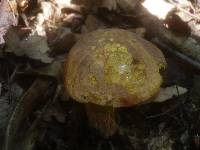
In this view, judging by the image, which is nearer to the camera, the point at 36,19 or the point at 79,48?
the point at 79,48

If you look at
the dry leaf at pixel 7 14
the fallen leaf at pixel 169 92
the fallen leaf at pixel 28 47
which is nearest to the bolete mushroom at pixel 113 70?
the fallen leaf at pixel 169 92

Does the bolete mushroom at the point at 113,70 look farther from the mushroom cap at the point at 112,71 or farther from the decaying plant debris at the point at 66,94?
the decaying plant debris at the point at 66,94

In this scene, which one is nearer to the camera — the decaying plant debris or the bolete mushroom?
the bolete mushroom

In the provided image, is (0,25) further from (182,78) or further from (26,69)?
(182,78)

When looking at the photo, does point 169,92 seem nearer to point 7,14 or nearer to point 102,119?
point 102,119

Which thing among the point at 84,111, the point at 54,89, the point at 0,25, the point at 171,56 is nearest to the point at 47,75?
the point at 54,89

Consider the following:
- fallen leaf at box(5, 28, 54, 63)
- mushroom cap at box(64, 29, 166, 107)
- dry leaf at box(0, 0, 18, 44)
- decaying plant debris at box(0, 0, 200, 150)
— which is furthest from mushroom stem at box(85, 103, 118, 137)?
dry leaf at box(0, 0, 18, 44)

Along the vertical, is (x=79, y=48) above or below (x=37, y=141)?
above

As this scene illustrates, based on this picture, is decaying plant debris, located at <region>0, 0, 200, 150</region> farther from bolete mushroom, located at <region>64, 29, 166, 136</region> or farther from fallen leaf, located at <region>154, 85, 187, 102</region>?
bolete mushroom, located at <region>64, 29, 166, 136</region>

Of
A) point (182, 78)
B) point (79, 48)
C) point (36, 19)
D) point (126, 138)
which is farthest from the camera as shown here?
point (36, 19)
